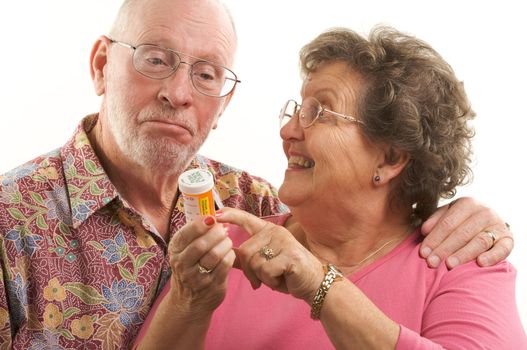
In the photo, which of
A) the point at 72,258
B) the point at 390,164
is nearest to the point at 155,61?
the point at 72,258

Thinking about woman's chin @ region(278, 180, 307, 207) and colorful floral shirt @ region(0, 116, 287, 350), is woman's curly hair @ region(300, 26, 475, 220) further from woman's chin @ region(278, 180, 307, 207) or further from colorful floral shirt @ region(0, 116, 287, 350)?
colorful floral shirt @ region(0, 116, 287, 350)

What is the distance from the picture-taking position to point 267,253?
4.71 feet

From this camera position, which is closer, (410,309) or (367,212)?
(410,309)

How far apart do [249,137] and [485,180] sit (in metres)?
1.02

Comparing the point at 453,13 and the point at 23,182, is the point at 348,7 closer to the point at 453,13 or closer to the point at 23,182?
the point at 453,13

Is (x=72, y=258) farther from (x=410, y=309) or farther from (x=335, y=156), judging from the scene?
(x=410, y=309)

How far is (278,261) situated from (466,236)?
0.54 metres

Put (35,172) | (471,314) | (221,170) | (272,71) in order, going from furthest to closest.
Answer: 1. (272,71)
2. (221,170)
3. (35,172)
4. (471,314)

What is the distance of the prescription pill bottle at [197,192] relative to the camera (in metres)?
1.35

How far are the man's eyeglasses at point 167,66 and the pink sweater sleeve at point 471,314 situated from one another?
850 millimetres

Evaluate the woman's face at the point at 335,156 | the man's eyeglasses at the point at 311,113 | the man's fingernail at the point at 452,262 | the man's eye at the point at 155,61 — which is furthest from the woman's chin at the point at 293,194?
the man's eye at the point at 155,61

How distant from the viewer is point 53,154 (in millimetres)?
1975

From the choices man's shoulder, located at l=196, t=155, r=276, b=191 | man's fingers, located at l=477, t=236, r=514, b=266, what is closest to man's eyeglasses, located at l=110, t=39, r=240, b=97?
man's shoulder, located at l=196, t=155, r=276, b=191

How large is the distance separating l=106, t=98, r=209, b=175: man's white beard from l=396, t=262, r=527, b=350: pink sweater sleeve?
79cm
